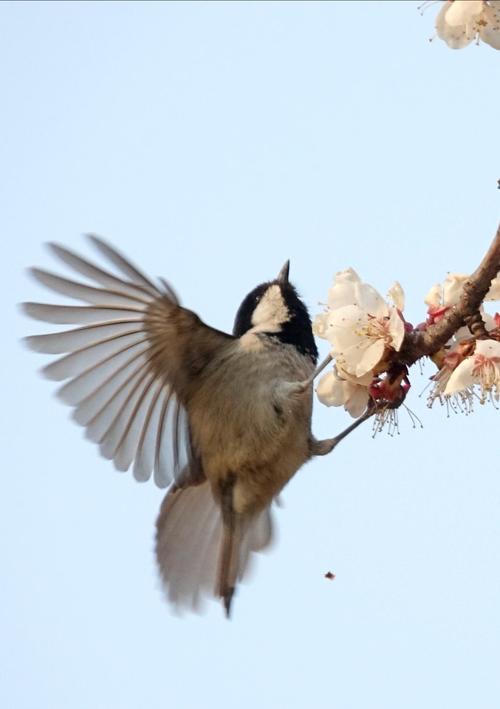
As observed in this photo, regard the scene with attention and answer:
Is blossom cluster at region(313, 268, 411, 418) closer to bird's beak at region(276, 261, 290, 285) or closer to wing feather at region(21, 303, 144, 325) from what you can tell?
wing feather at region(21, 303, 144, 325)

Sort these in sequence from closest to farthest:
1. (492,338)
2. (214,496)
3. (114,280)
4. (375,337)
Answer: (492,338)
(375,337)
(114,280)
(214,496)

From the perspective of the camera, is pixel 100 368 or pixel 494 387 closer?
pixel 494 387

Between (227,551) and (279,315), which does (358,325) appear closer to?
(279,315)

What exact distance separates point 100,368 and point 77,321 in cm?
23

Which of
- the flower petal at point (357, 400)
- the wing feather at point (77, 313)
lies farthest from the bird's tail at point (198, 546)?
the flower petal at point (357, 400)

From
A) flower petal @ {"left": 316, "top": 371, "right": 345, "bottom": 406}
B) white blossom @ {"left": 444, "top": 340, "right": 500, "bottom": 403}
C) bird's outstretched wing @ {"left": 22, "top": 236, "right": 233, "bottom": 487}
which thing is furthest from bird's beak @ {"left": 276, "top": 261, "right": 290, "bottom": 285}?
white blossom @ {"left": 444, "top": 340, "right": 500, "bottom": 403}

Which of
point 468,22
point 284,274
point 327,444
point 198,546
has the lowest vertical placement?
point 198,546

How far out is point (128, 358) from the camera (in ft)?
14.7

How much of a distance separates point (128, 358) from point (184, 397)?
0.99 ft

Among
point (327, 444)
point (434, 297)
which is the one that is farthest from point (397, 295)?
point (327, 444)

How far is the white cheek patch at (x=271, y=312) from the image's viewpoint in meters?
4.79

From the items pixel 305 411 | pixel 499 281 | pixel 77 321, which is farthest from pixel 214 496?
pixel 499 281

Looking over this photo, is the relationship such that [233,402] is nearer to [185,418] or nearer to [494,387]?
[185,418]

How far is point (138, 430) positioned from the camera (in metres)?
4.52
